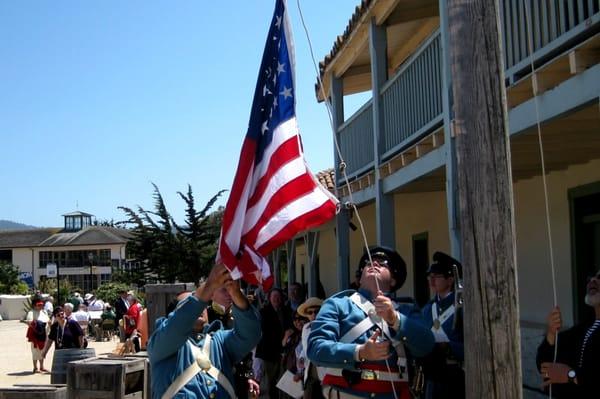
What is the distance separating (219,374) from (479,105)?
7.34 feet

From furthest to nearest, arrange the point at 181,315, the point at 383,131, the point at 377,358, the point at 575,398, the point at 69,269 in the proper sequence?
the point at 69,269 → the point at 383,131 → the point at 575,398 → the point at 181,315 → the point at 377,358

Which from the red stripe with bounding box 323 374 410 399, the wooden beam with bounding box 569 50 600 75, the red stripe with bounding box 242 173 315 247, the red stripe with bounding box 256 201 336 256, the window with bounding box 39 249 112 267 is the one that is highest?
the window with bounding box 39 249 112 267

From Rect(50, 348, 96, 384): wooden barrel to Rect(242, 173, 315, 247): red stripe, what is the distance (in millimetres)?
7153

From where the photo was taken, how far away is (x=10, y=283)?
219 ft

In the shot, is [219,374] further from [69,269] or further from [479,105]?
[69,269]

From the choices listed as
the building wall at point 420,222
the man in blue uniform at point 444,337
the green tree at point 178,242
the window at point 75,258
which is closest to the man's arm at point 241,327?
the man in blue uniform at point 444,337

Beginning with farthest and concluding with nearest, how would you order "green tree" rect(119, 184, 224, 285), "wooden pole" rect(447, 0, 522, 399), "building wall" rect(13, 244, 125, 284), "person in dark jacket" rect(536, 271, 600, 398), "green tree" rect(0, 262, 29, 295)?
"building wall" rect(13, 244, 125, 284)
"green tree" rect(0, 262, 29, 295)
"green tree" rect(119, 184, 224, 285)
"person in dark jacket" rect(536, 271, 600, 398)
"wooden pole" rect(447, 0, 522, 399)

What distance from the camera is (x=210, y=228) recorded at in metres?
29.8

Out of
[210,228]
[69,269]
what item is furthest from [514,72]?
[69,269]

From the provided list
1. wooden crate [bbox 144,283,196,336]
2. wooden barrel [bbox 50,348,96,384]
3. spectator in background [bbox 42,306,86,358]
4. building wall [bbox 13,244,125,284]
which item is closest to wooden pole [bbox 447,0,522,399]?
wooden crate [bbox 144,283,196,336]

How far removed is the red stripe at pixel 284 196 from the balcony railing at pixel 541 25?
1.91 m

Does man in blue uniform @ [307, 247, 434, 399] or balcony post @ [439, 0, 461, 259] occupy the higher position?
balcony post @ [439, 0, 461, 259]

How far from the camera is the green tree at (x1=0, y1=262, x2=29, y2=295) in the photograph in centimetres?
6359

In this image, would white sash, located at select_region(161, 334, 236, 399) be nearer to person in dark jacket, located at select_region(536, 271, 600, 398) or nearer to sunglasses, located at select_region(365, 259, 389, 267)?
sunglasses, located at select_region(365, 259, 389, 267)
